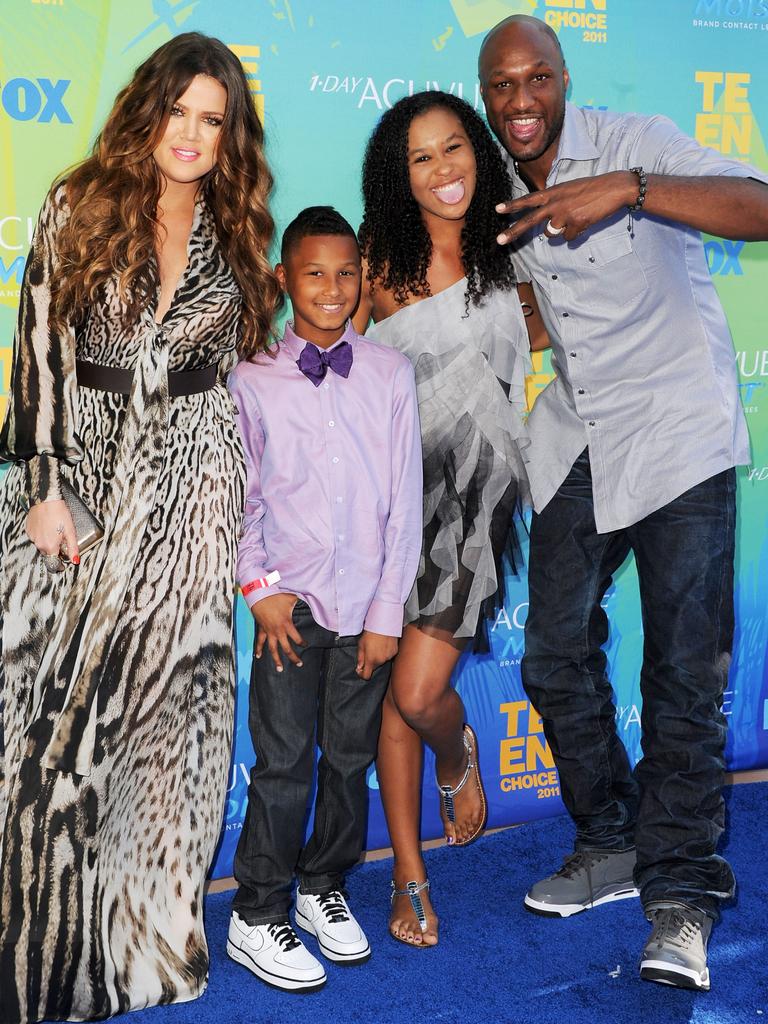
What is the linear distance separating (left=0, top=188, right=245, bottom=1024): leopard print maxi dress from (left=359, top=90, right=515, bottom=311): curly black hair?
1.47ft

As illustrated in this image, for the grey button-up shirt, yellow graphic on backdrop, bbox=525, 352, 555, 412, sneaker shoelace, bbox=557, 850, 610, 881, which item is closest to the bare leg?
sneaker shoelace, bbox=557, 850, 610, 881

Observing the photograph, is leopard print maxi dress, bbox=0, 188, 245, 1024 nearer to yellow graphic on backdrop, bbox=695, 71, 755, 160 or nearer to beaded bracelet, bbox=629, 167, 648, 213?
beaded bracelet, bbox=629, 167, 648, 213

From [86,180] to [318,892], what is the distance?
1743 mm

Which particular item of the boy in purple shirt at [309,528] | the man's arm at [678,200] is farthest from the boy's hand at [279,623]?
the man's arm at [678,200]

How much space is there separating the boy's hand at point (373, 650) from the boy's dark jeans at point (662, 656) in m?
0.46

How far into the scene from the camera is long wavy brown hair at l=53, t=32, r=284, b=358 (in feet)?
7.42

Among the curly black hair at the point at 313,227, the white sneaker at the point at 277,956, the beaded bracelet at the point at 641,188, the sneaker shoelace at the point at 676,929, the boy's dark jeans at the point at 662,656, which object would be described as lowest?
the white sneaker at the point at 277,956

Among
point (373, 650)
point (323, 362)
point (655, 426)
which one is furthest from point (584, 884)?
point (323, 362)

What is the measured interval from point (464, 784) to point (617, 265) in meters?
1.44

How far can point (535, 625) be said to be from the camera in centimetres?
281

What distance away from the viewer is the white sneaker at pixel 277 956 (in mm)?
2512

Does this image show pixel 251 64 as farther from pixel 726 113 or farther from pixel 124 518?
pixel 726 113

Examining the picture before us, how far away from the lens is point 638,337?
255cm

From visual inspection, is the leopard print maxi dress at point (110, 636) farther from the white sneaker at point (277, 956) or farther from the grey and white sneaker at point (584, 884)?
the grey and white sneaker at point (584, 884)
